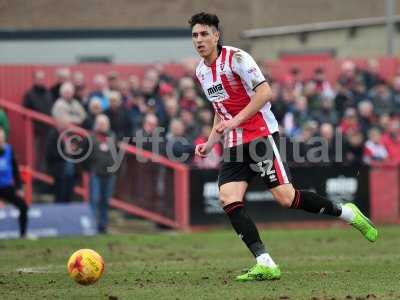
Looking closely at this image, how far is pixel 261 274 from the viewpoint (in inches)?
351

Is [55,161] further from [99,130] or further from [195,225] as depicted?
[195,225]

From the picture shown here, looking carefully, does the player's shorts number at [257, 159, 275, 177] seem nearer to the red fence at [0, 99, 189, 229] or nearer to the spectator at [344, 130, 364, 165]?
the red fence at [0, 99, 189, 229]

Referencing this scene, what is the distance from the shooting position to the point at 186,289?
8.47 m

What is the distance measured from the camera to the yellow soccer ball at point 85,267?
849 centimetres

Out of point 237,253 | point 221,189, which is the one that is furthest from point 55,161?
point 221,189

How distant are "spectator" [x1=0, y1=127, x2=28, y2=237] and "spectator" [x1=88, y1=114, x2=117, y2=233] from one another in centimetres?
140

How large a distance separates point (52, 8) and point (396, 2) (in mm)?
12174

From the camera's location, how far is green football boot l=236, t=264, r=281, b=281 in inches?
351

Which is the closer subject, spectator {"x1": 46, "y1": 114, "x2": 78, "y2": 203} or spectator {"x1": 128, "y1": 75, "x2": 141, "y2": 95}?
spectator {"x1": 46, "y1": 114, "x2": 78, "y2": 203}

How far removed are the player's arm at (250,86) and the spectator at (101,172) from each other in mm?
8163

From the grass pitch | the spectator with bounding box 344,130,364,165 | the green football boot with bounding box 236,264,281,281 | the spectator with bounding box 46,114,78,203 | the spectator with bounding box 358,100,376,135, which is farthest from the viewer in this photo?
the spectator with bounding box 358,100,376,135

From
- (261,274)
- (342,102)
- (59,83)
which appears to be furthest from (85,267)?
(342,102)

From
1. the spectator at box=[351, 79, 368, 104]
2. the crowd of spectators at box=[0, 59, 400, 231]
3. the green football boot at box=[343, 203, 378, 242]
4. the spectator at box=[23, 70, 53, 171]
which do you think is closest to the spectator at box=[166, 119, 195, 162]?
the crowd of spectators at box=[0, 59, 400, 231]

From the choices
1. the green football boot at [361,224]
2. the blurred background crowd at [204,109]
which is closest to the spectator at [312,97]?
the blurred background crowd at [204,109]
